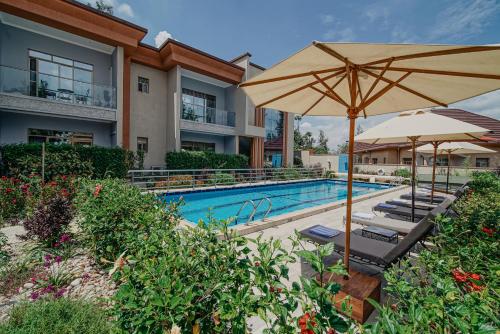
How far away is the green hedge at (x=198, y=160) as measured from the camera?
45.9 ft

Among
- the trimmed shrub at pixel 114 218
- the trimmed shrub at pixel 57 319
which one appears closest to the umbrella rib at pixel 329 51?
the trimmed shrub at pixel 114 218

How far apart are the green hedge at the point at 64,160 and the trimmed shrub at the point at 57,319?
5.71 metres

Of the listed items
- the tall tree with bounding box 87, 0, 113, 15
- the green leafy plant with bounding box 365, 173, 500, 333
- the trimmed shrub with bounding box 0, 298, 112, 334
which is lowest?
the trimmed shrub with bounding box 0, 298, 112, 334

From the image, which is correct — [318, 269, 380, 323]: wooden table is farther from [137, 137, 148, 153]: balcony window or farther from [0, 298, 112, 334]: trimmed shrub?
[137, 137, 148, 153]: balcony window

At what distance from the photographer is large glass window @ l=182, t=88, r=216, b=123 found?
608 inches

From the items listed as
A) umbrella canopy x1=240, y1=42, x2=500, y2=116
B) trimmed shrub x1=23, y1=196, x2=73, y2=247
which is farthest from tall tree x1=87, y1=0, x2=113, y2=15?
umbrella canopy x1=240, y1=42, x2=500, y2=116

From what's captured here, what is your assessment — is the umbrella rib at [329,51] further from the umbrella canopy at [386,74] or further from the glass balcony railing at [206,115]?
the glass balcony railing at [206,115]

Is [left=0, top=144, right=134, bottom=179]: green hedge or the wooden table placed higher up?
[left=0, top=144, right=134, bottom=179]: green hedge

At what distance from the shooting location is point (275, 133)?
21922 millimetres

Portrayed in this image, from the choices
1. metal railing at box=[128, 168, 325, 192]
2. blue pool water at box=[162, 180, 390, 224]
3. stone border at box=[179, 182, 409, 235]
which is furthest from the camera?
metal railing at box=[128, 168, 325, 192]

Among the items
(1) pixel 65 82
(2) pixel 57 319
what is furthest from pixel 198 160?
(2) pixel 57 319

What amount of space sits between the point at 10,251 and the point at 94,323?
3225 millimetres

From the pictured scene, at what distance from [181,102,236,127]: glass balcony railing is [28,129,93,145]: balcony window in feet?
18.7

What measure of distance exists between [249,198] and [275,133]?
1121 centimetres
